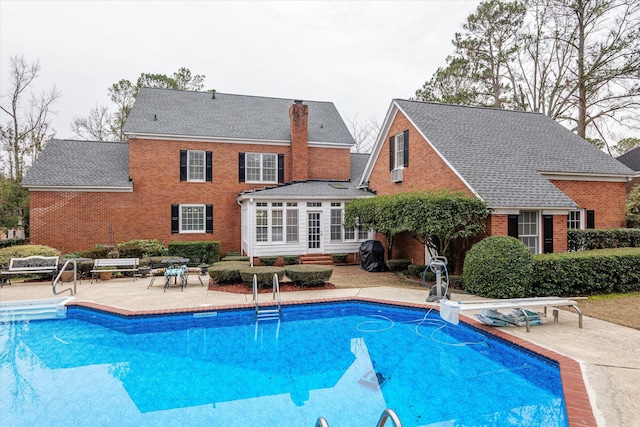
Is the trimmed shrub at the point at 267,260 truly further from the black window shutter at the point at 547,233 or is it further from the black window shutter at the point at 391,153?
the black window shutter at the point at 547,233

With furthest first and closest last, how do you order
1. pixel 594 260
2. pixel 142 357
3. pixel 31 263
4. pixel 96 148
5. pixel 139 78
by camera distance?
pixel 139 78 < pixel 96 148 < pixel 31 263 < pixel 594 260 < pixel 142 357

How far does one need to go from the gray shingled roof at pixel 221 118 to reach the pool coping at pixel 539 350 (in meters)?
11.8

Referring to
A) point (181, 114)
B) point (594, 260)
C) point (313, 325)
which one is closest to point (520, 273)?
point (594, 260)

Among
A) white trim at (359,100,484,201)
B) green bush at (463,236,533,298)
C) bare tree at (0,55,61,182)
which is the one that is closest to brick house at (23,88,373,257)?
white trim at (359,100,484,201)

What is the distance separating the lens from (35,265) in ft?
41.8

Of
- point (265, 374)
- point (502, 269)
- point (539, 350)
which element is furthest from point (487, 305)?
point (265, 374)

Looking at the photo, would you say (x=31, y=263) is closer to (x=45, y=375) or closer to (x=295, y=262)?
(x=45, y=375)

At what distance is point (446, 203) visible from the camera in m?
10.6

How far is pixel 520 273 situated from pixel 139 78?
1306 inches

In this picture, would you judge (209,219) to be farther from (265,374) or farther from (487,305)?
(487,305)

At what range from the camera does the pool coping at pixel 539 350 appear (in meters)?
4.11

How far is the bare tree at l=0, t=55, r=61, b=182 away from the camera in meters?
24.7

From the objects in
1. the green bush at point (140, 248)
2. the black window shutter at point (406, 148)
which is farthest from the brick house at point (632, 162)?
the green bush at point (140, 248)

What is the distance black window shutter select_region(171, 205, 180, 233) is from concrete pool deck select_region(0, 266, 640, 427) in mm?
5215
